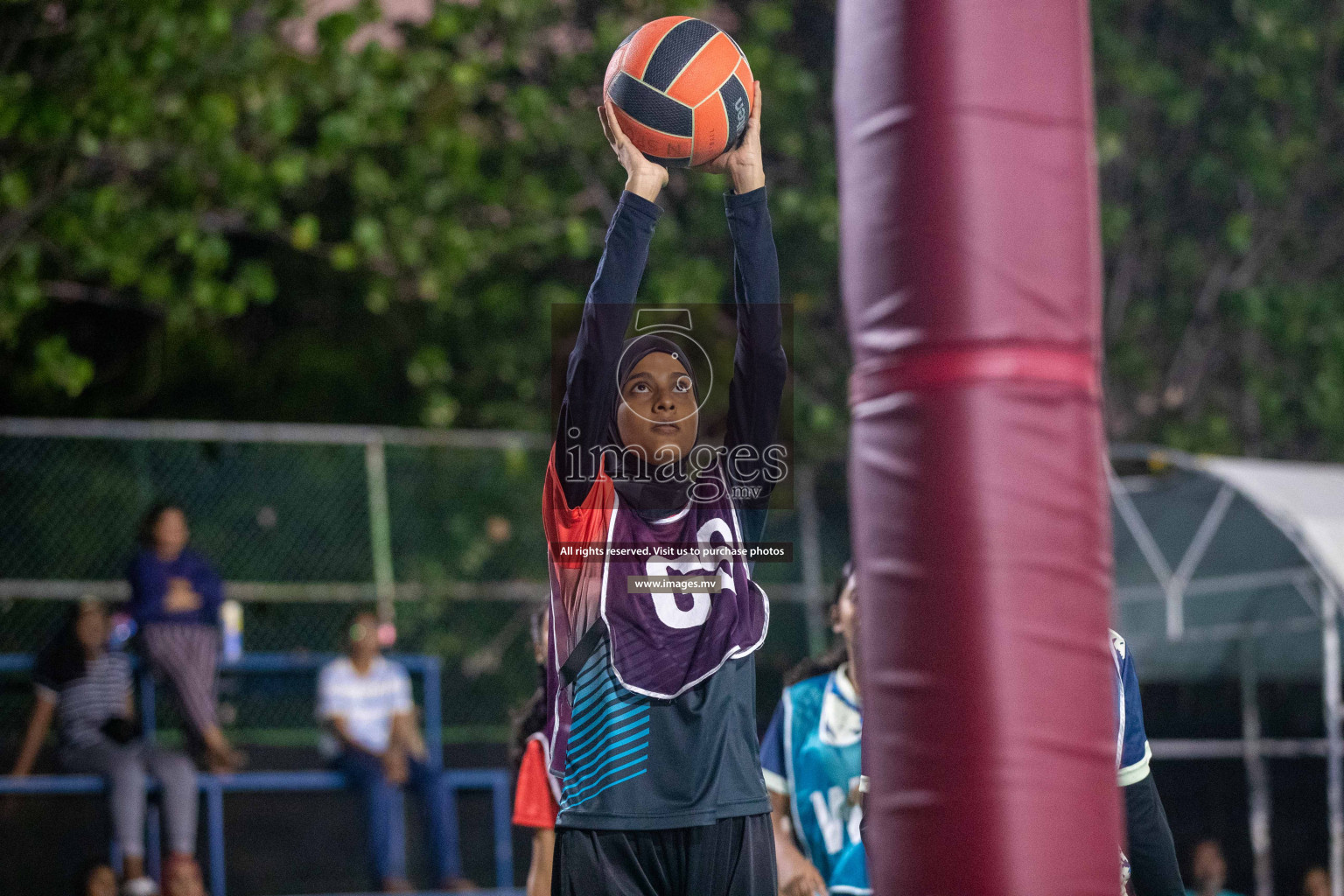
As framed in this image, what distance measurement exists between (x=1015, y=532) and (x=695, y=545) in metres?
1.28

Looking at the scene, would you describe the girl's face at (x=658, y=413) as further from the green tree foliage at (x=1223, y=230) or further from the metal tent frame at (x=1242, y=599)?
the green tree foliage at (x=1223, y=230)

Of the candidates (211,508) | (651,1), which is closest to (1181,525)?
(651,1)

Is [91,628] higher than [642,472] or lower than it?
lower

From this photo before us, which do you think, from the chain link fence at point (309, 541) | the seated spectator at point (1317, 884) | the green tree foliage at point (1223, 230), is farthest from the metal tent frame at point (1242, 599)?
the chain link fence at point (309, 541)

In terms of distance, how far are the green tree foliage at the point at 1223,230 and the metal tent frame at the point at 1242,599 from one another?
1617mm

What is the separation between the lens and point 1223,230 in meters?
15.0

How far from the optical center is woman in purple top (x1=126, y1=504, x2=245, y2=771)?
854 centimetres

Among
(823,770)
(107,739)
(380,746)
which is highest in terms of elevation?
(823,770)

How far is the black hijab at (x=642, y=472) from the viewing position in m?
3.15

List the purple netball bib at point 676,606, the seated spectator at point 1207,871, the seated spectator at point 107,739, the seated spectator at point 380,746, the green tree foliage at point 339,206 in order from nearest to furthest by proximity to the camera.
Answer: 1. the purple netball bib at point 676,606
2. the seated spectator at point 107,739
3. the seated spectator at point 380,746
4. the green tree foliage at point 339,206
5. the seated spectator at point 1207,871

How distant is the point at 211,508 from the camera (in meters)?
10.1

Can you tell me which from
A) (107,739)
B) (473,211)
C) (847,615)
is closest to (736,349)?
(847,615)

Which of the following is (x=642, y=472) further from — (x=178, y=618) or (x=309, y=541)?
(x=309, y=541)

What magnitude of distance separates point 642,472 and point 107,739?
608cm
